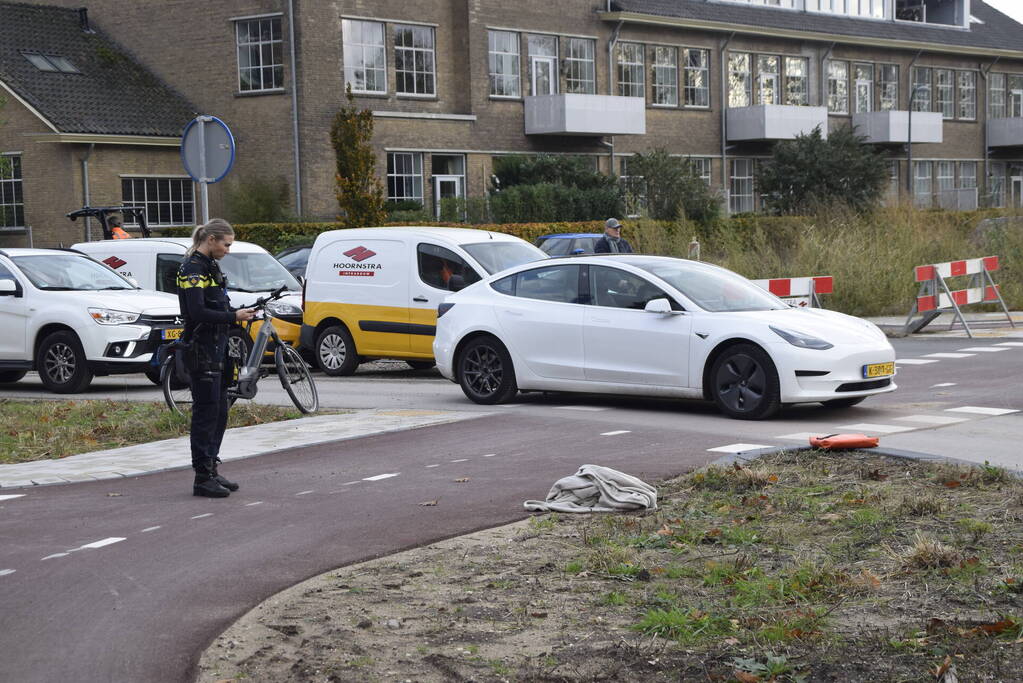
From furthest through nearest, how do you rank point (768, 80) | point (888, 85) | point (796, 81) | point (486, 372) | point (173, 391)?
1. point (888, 85)
2. point (796, 81)
3. point (768, 80)
4. point (486, 372)
5. point (173, 391)

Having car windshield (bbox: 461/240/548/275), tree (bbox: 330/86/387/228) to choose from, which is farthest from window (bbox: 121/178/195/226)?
car windshield (bbox: 461/240/548/275)

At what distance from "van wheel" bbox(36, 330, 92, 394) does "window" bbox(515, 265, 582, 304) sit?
5704 millimetres

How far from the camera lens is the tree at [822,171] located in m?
46.9

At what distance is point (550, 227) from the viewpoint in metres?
35.8

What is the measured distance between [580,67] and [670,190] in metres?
7.34

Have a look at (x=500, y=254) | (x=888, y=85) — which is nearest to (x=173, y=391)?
(x=500, y=254)

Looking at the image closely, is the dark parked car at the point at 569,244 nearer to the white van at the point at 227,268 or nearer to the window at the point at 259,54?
the white van at the point at 227,268

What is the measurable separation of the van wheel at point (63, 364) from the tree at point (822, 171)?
32.8 meters

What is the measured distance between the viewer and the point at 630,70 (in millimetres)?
47250

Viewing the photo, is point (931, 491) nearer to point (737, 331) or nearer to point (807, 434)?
point (807, 434)

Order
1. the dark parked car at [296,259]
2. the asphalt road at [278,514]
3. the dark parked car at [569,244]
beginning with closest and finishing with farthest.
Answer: the asphalt road at [278,514] → the dark parked car at [296,259] → the dark parked car at [569,244]

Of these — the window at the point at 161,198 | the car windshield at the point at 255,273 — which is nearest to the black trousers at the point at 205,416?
the car windshield at the point at 255,273

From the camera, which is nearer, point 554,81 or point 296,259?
point 296,259

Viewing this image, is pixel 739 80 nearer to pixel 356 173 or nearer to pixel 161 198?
pixel 356 173
